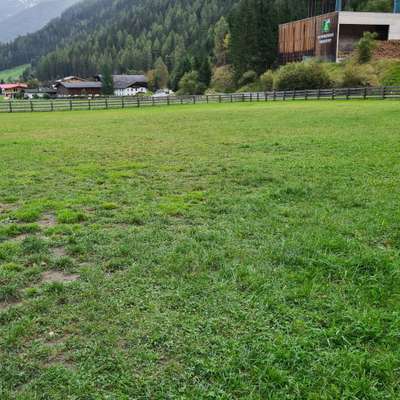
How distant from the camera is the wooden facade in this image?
58331 millimetres

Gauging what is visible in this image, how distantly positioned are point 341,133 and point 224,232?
1059 cm

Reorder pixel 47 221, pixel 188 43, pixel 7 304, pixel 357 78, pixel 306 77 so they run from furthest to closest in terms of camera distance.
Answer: pixel 188 43 → pixel 306 77 → pixel 357 78 → pixel 47 221 → pixel 7 304

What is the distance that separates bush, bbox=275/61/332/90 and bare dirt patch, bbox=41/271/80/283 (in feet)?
159

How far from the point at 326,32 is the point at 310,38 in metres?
3.94

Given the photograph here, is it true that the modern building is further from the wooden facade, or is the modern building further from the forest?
the forest

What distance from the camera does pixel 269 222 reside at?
19.1 ft

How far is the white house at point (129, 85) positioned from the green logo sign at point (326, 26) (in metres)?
63.6

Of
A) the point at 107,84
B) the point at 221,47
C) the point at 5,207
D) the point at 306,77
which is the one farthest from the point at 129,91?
the point at 5,207

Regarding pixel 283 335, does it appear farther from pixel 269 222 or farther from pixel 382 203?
pixel 382 203

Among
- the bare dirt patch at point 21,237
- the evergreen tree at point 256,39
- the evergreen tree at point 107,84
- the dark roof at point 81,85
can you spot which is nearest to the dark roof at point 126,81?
the dark roof at point 81,85

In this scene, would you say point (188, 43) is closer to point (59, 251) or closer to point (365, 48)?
point (365, 48)

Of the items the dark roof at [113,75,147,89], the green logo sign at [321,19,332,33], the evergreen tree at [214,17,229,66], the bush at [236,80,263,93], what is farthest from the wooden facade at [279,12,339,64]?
the dark roof at [113,75,147,89]

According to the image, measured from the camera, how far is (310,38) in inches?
2468

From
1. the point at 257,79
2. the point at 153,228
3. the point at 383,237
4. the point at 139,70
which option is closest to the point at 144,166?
the point at 153,228
